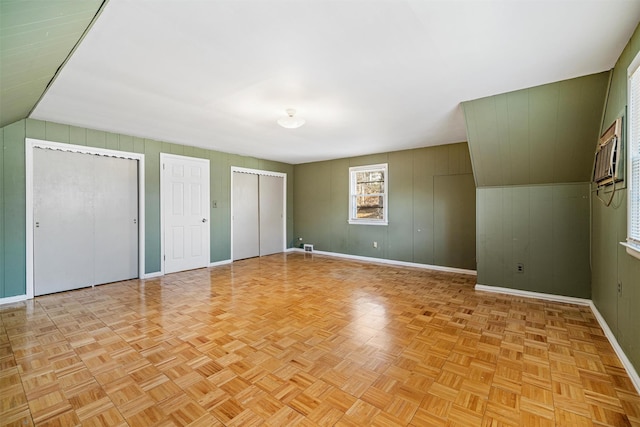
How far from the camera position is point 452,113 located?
3473 mm

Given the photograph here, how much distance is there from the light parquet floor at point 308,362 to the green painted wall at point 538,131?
64.7 inches

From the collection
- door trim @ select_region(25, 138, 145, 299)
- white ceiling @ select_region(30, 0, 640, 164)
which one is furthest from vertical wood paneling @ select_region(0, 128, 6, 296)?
white ceiling @ select_region(30, 0, 640, 164)

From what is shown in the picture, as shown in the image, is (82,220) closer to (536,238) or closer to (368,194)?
(368,194)

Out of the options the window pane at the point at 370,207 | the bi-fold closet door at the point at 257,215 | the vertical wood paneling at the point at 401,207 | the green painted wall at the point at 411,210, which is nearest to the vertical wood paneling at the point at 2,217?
the bi-fold closet door at the point at 257,215

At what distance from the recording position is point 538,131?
3121mm

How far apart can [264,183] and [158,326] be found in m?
4.44

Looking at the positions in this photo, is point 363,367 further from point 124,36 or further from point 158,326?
point 124,36

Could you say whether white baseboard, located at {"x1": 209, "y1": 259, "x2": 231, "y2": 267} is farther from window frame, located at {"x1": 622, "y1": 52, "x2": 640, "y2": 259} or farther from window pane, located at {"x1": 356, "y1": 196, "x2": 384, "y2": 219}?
window frame, located at {"x1": 622, "y1": 52, "x2": 640, "y2": 259}

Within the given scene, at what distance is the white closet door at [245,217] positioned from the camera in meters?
6.16

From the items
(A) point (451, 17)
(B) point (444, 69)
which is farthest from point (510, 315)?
(A) point (451, 17)

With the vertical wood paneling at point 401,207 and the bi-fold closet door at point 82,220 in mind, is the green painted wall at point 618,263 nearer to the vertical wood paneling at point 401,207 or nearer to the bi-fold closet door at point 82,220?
the vertical wood paneling at point 401,207

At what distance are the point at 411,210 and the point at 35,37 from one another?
5350 mm

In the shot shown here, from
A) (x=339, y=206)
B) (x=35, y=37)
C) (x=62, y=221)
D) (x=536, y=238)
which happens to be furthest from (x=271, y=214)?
(x=35, y=37)

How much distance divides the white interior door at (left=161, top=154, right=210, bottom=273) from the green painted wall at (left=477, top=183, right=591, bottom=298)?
189 inches
